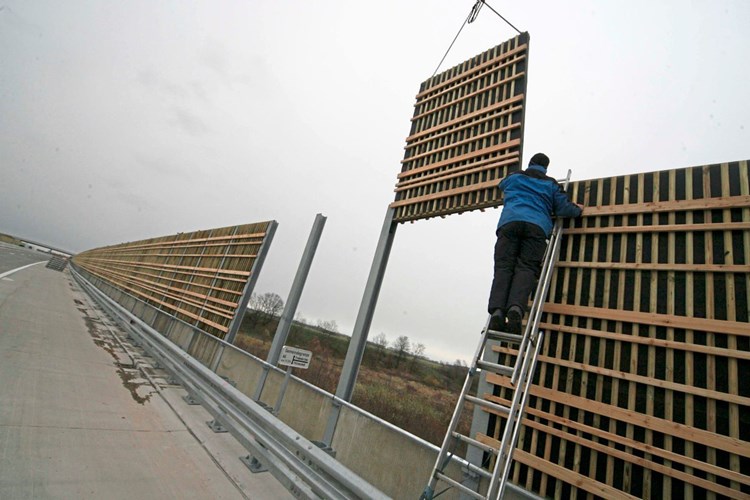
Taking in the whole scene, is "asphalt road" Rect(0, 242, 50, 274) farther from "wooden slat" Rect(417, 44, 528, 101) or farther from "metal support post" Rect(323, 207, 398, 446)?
"wooden slat" Rect(417, 44, 528, 101)

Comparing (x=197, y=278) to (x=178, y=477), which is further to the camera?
(x=197, y=278)

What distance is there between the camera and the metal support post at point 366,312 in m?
5.06

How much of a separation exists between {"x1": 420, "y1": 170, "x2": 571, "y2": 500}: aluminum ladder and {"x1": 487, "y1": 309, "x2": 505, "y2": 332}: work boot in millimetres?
46

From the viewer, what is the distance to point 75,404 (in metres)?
4.18

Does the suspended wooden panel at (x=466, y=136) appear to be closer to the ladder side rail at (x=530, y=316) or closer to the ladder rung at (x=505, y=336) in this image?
the ladder side rail at (x=530, y=316)

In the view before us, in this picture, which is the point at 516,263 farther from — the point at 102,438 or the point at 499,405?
the point at 102,438

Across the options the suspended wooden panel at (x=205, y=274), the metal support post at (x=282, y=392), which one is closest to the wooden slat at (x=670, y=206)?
the metal support post at (x=282, y=392)

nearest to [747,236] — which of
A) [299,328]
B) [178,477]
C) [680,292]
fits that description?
[680,292]

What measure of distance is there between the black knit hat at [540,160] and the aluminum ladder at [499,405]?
676 millimetres

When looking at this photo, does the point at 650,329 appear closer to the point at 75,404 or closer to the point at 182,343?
the point at 75,404

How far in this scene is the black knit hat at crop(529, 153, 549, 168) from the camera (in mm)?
3793

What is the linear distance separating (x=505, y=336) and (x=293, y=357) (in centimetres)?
281

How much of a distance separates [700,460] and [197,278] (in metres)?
11.2

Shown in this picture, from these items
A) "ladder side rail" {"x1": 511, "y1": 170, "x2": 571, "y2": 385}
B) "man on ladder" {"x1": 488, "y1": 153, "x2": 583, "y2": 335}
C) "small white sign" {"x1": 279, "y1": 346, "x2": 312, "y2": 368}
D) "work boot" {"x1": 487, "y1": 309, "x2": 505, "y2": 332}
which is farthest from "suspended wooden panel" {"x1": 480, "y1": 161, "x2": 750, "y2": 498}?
"small white sign" {"x1": 279, "y1": 346, "x2": 312, "y2": 368}
